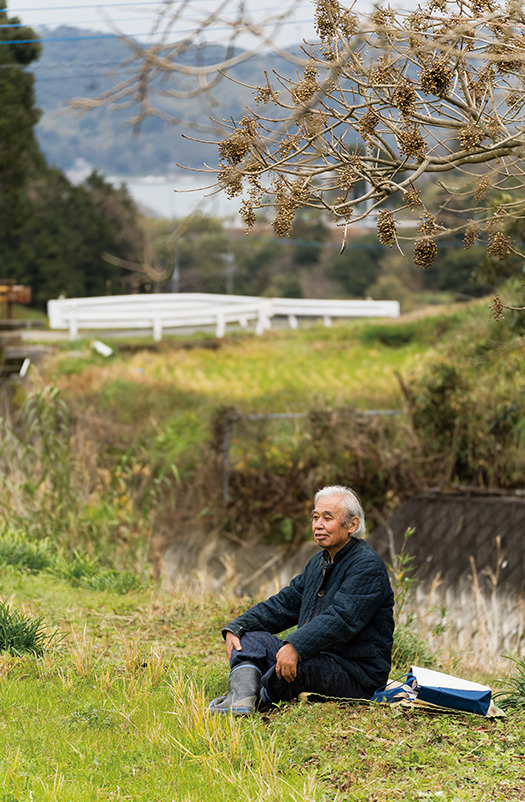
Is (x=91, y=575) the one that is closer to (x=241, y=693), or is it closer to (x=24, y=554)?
(x=24, y=554)

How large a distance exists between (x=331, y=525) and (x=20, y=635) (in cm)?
211

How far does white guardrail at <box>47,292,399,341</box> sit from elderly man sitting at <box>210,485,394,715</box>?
20301mm

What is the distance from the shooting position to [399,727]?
4590mm

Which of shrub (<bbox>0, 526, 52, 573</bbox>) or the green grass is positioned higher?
the green grass

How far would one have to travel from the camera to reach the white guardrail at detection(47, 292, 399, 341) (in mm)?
25625

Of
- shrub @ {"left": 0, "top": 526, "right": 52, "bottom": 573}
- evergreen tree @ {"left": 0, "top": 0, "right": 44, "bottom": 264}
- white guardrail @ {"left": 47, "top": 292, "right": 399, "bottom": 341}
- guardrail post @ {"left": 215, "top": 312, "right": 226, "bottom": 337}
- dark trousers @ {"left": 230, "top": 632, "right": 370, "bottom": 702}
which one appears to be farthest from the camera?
white guardrail @ {"left": 47, "top": 292, "right": 399, "bottom": 341}

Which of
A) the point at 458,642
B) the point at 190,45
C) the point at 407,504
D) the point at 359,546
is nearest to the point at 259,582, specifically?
the point at 407,504

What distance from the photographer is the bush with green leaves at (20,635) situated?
5828mm

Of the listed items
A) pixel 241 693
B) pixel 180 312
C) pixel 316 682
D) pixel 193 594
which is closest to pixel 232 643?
pixel 241 693

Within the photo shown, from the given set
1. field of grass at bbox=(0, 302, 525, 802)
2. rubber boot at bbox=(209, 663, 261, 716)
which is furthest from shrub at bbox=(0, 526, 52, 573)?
rubber boot at bbox=(209, 663, 261, 716)

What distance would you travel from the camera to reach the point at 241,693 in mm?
4953

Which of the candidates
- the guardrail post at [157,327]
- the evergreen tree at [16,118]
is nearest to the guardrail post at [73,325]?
the guardrail post at [157,327]

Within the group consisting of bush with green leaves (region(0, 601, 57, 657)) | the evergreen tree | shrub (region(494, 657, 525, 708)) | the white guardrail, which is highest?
the evergreen tree

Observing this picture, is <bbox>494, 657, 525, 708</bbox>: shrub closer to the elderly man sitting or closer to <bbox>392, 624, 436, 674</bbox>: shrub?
the elderly man sitting
